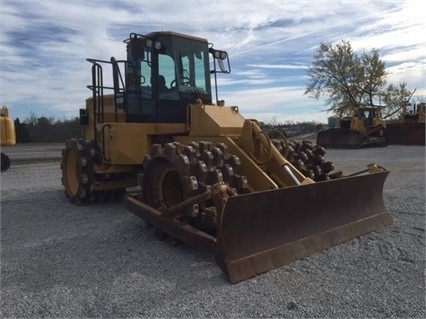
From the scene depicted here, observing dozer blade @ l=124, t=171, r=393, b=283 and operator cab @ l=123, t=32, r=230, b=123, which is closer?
dozer blade @ l=124, t=171, r=393, b=283

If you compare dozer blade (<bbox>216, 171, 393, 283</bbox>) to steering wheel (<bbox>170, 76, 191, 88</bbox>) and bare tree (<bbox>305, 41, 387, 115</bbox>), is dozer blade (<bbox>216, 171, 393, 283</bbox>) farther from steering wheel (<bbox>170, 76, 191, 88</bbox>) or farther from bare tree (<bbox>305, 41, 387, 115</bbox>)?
bare tree (<bbox>305, 41, 387, 115</bbox>)

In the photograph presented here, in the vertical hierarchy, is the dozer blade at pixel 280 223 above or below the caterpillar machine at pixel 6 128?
below

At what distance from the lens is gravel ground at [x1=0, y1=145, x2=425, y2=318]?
362 cm

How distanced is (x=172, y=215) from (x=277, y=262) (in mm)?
1367

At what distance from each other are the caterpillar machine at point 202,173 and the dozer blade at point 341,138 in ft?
65.5

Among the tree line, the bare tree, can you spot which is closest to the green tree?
the bare tree

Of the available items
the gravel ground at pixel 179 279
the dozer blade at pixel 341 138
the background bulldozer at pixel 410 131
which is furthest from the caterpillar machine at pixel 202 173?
the background bulldozer at pixel 410 131

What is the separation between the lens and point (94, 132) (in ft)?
27.2

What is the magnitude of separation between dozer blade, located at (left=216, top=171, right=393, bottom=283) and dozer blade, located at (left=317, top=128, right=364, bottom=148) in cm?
2099

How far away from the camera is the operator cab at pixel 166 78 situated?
718 cm

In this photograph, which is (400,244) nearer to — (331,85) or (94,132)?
(94,132)

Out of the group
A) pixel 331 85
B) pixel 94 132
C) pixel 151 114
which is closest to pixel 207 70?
pixel 151 114

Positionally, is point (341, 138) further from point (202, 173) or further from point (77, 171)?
point (202, 173)

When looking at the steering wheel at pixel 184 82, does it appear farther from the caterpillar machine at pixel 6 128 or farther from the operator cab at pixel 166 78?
the caterpillar machine at pixel 6 128
